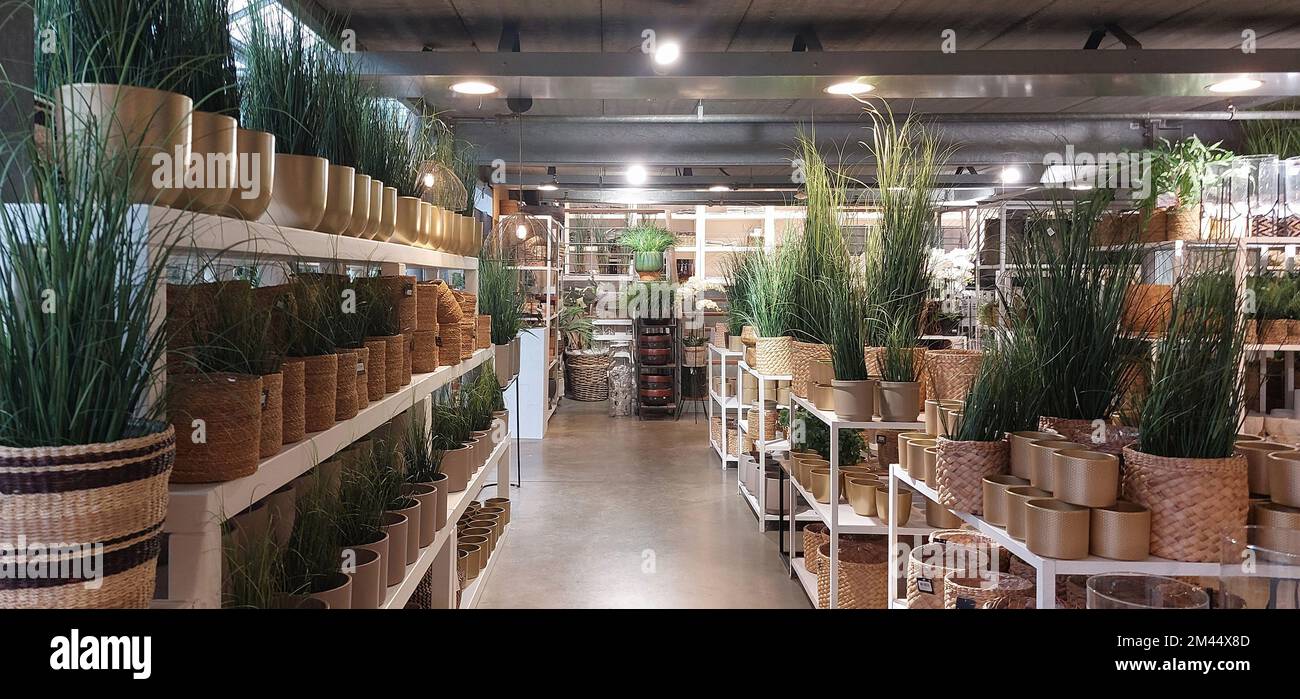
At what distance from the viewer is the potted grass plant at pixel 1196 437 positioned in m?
1.62

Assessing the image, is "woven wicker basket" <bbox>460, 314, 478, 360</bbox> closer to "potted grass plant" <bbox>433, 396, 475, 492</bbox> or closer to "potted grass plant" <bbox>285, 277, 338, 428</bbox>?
"potted grass plant" <bbox>433, 396, 475, 492</bbox>

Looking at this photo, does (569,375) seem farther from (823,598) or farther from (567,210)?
(823,598)

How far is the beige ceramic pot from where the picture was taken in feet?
4.10

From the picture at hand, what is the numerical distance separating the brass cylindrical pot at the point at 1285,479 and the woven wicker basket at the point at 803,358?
224cm

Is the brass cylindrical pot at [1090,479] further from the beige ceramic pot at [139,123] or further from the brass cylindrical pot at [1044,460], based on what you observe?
the beige ceramic pot at [139,123]

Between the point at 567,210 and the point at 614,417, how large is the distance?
139 inches

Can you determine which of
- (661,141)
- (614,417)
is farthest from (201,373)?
(614,417)

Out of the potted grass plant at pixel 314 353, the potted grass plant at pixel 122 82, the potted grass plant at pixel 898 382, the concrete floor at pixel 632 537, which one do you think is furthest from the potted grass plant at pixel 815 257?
the potted grass plant at pixel 122 82

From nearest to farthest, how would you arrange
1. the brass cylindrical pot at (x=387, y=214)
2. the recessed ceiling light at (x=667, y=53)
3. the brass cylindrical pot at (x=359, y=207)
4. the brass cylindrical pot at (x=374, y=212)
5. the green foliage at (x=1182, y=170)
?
the brass cylindrical pot at (x=359, y=207) < the brass cylindrical pot at (x=374, y=212) < the brass cylindrical pot at (x=387, y=214) < the recessed ceiling light at (x=667, y=53) < the green foliage at (x=1182, y=170)

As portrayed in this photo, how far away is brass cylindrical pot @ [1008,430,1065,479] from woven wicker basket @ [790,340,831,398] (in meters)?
1.89

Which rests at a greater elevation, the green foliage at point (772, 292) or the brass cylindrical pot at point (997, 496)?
the green foliage at point (772, 292)

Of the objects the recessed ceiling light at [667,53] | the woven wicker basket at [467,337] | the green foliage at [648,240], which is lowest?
the woven wicker basket at [467,337]

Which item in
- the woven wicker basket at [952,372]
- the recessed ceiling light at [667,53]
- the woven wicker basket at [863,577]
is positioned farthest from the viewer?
the recessed ceiling light at [667,53]

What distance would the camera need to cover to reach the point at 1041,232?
2.24 meters
